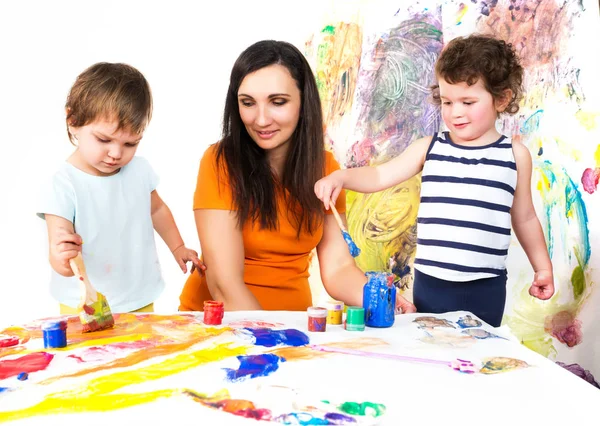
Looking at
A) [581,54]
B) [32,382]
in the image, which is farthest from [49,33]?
[581,54]

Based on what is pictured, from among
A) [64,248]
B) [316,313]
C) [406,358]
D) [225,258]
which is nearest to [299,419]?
[406,358]

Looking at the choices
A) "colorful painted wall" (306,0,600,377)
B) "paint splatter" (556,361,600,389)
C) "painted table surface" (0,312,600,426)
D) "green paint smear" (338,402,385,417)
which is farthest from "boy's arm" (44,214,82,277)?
"paint splatter" (556,361,600,389)

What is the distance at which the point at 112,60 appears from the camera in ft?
8.80

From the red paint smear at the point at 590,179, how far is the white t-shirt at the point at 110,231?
158 cm

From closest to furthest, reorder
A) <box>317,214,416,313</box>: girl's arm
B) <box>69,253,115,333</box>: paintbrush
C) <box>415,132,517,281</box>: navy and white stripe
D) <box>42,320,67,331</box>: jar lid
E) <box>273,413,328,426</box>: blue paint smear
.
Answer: <box>273,413,328,426</box>: blue paint smear < <box>42,320,67,331</box>: jar lid < <box>69,253,115,333</box>: paintbrush < <box>415,132,517,281</box>: navy and white stripe < <box>317,214,416,313</box>: girl's arm

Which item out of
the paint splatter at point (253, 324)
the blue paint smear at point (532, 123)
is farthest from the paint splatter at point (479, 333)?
the blue paint smear at point (532, 123)

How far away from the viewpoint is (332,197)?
1.72 meters

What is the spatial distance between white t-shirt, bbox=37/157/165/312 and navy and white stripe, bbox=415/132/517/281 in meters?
0.82

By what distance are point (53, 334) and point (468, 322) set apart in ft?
3.08

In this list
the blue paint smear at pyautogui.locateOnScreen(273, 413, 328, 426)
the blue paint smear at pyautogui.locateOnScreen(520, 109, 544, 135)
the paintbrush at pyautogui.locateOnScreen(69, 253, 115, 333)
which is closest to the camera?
the blue paint smear at pyautogui.locateOnScreen(273, 413, 328, 426)

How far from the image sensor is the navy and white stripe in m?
1.81

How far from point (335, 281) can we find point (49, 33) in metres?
1.57

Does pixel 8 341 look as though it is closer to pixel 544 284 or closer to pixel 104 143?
pixel 104 143

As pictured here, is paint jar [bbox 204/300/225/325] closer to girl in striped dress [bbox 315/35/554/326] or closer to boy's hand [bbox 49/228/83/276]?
boy's hand [bbox 49/228/83/276]
